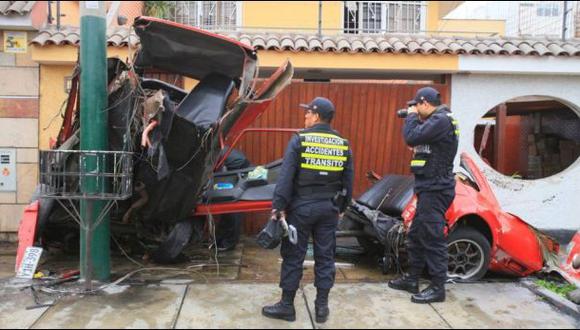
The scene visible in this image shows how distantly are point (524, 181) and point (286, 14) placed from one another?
7.68m

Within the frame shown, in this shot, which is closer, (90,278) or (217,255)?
(90,278)

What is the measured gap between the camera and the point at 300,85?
7.48 metres

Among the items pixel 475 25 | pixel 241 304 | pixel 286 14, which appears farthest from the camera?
pixel 475 25

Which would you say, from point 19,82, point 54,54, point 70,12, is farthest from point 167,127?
point 70,12

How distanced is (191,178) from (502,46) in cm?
495

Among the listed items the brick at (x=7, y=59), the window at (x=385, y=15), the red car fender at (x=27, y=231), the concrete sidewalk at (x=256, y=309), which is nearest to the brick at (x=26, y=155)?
the brick at (x=7, y=59)

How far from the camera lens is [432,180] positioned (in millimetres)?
4719

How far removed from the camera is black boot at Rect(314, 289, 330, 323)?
4.25 meters

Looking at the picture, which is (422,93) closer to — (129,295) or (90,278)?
(129,295)

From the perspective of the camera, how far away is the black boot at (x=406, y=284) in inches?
197

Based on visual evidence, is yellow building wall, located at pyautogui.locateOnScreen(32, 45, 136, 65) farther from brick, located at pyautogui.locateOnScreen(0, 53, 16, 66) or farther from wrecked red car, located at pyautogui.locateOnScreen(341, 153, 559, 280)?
wrecked red car, located at pyautogui.locateOnScreen(341, 153, 559, 280)

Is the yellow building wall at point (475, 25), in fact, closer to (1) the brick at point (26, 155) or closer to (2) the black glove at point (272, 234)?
(1) the brick at point (26, 155)

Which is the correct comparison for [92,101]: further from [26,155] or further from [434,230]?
[434,230]

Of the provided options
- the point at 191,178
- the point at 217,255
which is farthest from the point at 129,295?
the point at 217,255
